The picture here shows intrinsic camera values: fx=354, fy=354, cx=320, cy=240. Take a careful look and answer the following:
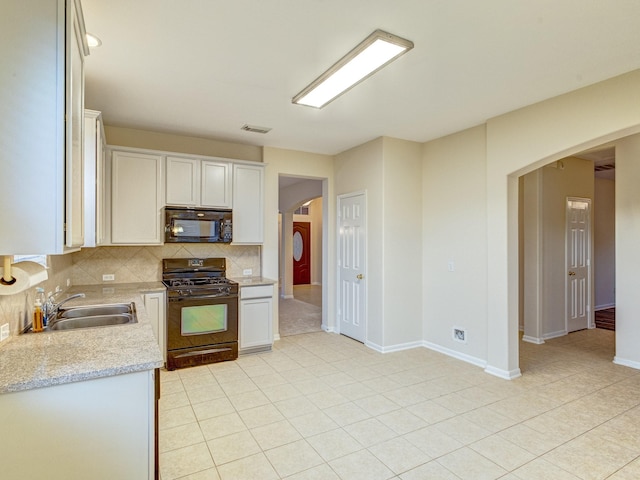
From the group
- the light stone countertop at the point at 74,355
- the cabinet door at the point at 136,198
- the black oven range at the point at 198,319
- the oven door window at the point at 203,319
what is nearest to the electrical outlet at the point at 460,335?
the black oven range at the point at 198,319

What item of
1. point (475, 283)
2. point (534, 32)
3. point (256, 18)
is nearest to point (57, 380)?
point (256, 18)

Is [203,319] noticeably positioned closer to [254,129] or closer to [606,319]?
[254,129]

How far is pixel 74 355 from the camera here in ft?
5.54

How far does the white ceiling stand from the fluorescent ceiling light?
0.06 metres

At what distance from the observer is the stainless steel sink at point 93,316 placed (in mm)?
2453

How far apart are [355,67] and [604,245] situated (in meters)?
7.50

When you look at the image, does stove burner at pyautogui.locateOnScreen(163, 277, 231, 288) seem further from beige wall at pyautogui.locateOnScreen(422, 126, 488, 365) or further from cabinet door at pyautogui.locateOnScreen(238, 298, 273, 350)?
beige wall at pyautogui.locateOnScreen(422, 126, 488, 365)

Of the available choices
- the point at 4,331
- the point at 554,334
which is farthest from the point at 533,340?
the point at 4,331

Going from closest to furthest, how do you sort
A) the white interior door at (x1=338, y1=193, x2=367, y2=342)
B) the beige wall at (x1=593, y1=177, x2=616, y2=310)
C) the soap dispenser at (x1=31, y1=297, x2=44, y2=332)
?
the soap dispenser at (x1=31, y1=297, x2=44, y2=332) → the white interior door at (x1=338, y1=193, x2=367, y2=342) → the beige wall at (x1=593, y1=177, x2=616, y2=310)

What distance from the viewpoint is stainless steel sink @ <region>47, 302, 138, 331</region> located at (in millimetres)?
2453

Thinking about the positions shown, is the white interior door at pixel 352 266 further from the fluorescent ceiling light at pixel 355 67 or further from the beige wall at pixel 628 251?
the beige wall at pixel 628 251

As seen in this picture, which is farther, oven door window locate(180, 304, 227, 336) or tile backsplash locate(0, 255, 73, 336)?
oven door window locate(180, 304, 227, 336)

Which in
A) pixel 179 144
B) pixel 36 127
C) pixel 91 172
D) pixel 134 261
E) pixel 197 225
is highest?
pixel 179 144

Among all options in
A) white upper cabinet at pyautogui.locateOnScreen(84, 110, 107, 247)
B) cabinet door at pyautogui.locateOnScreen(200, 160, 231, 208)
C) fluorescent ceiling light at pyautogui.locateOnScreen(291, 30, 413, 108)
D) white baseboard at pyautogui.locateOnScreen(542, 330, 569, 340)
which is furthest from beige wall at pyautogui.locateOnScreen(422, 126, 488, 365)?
white upper cabinet at pyautogui.locateOnScreen(84, 110, 107, 247)
